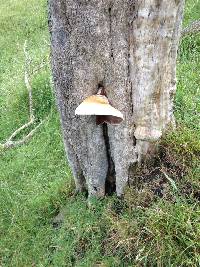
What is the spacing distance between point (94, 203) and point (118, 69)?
124 centimetres

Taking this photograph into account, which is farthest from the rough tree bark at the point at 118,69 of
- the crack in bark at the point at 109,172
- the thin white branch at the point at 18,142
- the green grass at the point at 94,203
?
the thin white branch at the point at 18,142

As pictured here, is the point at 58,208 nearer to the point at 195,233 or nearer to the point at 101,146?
the point at 101,146

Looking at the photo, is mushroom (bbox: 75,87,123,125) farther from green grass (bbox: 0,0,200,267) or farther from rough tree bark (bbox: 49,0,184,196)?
green grass (bbox: 0,0,200,267)

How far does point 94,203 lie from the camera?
4.00m

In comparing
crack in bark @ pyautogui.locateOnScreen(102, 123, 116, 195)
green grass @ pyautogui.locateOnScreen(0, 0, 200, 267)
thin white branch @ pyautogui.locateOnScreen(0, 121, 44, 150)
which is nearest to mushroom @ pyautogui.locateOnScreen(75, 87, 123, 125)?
crack in bark @ pyautogui.locateOnScreen(102, 123, 116, 195)

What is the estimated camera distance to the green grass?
3334 millimetres

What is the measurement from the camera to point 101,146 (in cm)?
373

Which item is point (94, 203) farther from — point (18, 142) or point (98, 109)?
point (18, 142)

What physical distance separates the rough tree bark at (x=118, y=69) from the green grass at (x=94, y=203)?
26 cm

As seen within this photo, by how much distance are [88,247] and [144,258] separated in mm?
661

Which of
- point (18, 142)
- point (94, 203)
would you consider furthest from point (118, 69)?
point (18, 142)

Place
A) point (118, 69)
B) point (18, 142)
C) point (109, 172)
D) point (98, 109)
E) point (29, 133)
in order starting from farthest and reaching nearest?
point (29, 133), point (18, 142), point (109, 172), point (118, 69), point (98, 109)

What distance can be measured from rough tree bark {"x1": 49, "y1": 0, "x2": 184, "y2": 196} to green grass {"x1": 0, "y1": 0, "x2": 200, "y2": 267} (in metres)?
0.26

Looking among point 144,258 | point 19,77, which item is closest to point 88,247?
point 144,258
